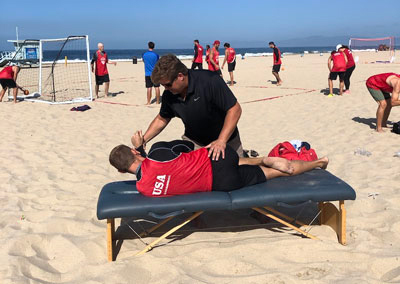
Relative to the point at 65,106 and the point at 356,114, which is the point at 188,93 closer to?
the point at 356,114

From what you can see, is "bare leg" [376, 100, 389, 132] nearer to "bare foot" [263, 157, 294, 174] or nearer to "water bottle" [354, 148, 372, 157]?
"water bottle" [354, 148, 372, 157]

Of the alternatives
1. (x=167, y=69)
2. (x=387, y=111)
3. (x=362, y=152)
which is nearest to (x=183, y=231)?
(x=167, y=69)

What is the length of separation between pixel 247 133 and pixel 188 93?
4.03 m

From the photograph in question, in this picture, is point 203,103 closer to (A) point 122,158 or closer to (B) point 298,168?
(A) point 122,158

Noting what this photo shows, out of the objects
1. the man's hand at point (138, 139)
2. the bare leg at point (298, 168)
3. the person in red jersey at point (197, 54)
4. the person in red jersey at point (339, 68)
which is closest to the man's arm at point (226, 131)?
the bare leg at point (298, 168)

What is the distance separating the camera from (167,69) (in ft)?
10.0

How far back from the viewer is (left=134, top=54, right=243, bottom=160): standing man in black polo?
3078mm

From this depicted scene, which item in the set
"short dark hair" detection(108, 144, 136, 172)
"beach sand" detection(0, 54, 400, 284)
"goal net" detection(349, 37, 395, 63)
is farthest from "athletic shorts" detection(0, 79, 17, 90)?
"goal net" detection(349, 37, 395, 63)

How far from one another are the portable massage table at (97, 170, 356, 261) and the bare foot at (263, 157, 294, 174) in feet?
0.50

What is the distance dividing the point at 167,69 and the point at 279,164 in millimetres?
1237

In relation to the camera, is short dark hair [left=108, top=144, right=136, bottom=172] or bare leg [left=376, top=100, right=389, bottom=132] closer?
short dark hair [left=108, top=144, right=136, bottom=172]

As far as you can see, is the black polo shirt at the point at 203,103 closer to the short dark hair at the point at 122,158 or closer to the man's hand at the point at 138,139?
the man's hand at the point at 138,139

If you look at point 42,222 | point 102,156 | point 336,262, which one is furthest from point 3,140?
point 336,262

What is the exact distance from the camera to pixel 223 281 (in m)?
2.63
